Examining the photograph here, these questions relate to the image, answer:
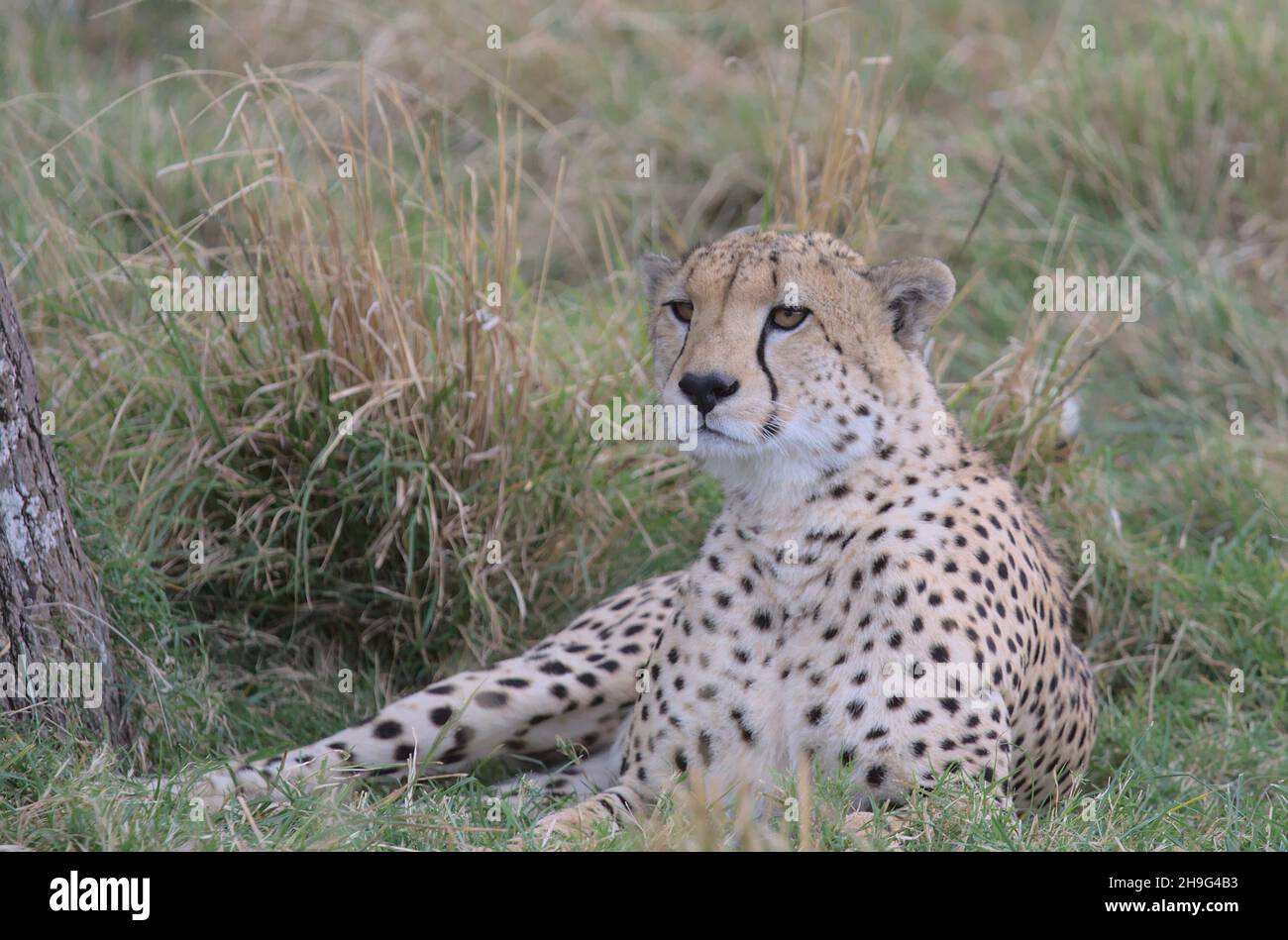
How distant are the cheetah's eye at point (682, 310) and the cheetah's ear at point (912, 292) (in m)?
0.38

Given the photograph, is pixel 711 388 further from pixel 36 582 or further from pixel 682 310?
pixel 36 582

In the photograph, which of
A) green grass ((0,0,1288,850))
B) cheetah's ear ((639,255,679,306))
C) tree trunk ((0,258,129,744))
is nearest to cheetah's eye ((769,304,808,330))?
cheetah's ear ((639,255,679,306))

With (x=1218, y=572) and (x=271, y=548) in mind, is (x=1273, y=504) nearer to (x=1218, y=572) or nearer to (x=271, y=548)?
(x=1218, y=572)

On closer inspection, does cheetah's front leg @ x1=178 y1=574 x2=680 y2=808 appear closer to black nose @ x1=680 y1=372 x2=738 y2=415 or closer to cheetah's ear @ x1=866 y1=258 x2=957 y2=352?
black nose @ x1=680 y1=372 x2=738 y2=415

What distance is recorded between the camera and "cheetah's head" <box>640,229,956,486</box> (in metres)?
3.35

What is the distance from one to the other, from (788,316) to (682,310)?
0.25m

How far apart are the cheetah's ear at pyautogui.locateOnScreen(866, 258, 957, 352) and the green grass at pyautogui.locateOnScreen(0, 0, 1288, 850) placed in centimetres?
98

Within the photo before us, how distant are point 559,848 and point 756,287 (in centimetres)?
118

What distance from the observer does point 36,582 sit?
347 centimetres

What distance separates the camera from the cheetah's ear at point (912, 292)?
139 inches

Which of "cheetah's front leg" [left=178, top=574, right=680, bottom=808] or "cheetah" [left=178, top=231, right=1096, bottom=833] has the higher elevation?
"cheetah" [left=178, top=231, right=1096, bottom=833]

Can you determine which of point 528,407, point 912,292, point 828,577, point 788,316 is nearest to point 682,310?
point 788,316

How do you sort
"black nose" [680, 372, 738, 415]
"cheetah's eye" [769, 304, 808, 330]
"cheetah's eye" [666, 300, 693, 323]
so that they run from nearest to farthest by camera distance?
"black nose" [680, 372, 738, 415] → "cheetah's eye" [769, 304, 808, 330] → "cheetah's eye" [666, 300, 693, 323]
